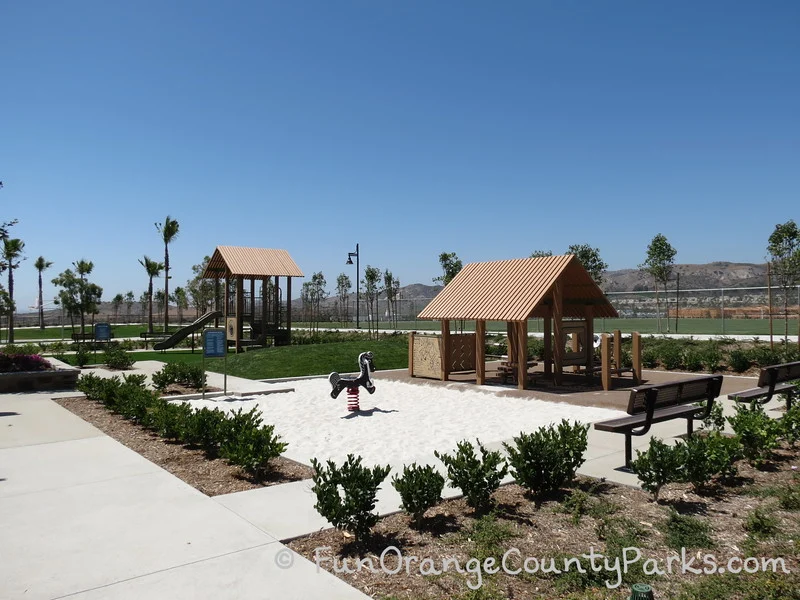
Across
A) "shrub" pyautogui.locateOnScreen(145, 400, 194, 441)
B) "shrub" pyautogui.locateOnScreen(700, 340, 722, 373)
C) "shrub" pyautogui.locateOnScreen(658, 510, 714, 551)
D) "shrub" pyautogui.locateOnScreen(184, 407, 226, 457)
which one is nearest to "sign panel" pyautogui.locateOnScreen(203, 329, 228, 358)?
"shrub" pyautogui.locateOnScreen(145, 400, 194, 441)

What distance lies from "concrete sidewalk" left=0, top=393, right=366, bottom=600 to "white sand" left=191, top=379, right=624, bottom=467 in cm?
226

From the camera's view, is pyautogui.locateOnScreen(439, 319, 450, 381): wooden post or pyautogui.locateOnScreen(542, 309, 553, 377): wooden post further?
pyautogui.locateOnScreen(542, 309, 553, 377): wooden post

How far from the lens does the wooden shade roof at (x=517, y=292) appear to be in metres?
13.9

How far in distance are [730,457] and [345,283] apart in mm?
77660

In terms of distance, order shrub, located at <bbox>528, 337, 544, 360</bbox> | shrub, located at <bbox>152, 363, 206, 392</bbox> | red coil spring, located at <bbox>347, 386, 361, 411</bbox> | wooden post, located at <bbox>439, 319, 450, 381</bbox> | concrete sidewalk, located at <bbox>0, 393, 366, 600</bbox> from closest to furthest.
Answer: concrete sidewalk, located at <bbox>0, 393, 366, 600</bbox> → red coil spring, located at <bbox>347, 386, 361, 411</bbox> → shrub, located at <bbox>152, 363, 206, 392</bbox> → wooden post, located at <bbox>439, 319, 450, 381</bbox> → shrub, located at <bbox>528, 337, 544, 360</bbox>

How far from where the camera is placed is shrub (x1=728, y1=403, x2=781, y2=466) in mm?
6625

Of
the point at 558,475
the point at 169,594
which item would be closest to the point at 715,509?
the point at 558,475

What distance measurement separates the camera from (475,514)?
17.4ft

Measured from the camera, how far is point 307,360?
65.5 ft

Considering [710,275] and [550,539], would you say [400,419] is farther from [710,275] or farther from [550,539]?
[710,275]

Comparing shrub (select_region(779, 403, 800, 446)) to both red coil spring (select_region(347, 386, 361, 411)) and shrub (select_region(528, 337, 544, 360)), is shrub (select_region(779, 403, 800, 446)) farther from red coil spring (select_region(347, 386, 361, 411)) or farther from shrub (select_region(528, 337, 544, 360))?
shrub (select_region(528, 337, 544, 360))

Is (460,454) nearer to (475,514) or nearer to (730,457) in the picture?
(475,514)

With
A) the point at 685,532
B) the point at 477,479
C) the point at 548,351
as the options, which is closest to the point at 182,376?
the point at 548,351

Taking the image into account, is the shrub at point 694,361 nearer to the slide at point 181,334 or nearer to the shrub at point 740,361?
the shrub at point 740,361
